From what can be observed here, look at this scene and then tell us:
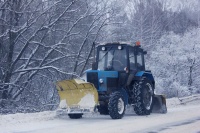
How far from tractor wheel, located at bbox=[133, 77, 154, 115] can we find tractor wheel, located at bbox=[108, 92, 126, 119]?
963 millimetres

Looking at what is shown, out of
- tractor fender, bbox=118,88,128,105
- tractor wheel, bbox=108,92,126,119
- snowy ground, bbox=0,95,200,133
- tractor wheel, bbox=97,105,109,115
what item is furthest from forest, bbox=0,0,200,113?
tractor wheel, bbox=108,92,126,119

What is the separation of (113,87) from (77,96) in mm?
1254

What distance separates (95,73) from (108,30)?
421 inches

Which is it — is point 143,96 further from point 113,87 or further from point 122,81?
point 113,87

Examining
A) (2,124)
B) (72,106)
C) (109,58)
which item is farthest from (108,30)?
(2,124)

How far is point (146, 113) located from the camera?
13211 mm

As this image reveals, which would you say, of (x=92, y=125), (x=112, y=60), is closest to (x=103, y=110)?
(x=112, y=60)

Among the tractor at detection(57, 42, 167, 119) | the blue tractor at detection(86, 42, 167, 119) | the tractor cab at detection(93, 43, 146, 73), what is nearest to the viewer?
the tractor at detection(57, 42, 167, 119)

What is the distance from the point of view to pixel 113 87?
41.3 ft

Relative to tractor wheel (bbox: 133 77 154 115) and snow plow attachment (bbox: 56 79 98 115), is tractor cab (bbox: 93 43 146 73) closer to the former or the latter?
tractor wheel (bbox: 133 77 154 115)

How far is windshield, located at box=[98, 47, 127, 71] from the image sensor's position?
13078mm

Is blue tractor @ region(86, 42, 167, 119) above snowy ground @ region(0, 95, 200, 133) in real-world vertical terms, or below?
above

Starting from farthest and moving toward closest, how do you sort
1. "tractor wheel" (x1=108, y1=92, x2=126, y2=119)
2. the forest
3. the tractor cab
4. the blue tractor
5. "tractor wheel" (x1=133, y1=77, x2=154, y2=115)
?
the forest → the tractor cab → "tractor wheel" (x1=133, y1=77, x2=154, y2=115) → the blue tractor → "tractor wheel" (x1=108, y1=92, x2=126, y2=119)

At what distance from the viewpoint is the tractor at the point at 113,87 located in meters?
12.0
